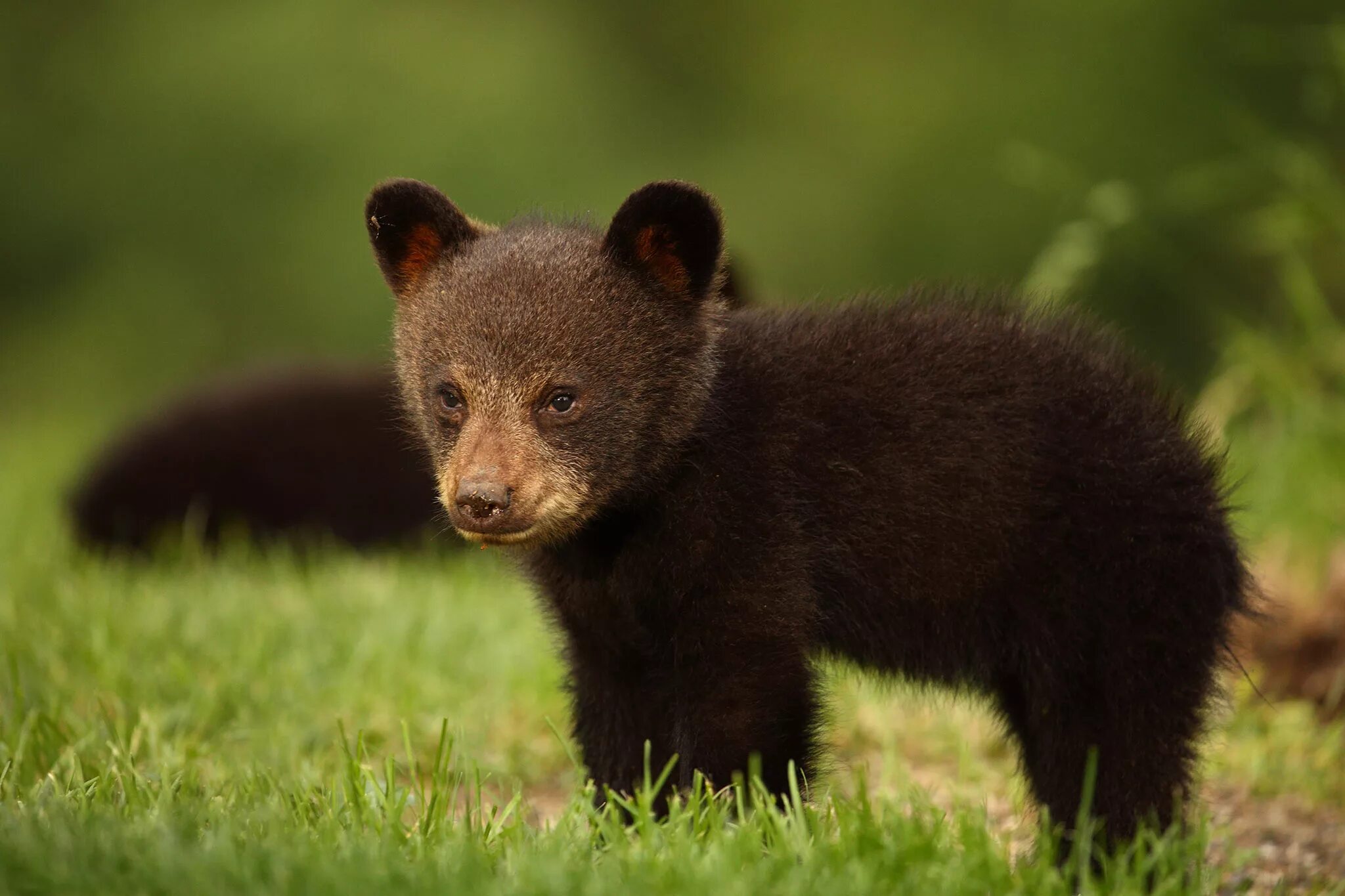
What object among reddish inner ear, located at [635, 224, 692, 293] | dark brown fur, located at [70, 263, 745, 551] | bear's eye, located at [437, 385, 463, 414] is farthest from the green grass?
reddish inner ear, located at [635, 224, 692, 293]

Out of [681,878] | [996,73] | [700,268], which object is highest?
[996,73]

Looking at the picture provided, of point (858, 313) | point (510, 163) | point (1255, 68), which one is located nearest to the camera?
point (858, 313)

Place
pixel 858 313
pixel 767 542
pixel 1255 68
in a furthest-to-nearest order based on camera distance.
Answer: pixel 1255 68
pixel 858 313
pixel 767 542

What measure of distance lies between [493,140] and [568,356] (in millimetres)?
10175

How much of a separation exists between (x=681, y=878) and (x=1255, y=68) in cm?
1082

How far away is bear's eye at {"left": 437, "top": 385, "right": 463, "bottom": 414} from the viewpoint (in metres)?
3.77

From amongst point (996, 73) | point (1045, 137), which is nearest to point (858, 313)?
point (1045, 137)

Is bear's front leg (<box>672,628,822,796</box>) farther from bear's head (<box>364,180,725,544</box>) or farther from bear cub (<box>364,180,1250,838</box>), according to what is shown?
bear's head (<box>364,180,725,544</box>)

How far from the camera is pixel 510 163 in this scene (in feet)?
43.8

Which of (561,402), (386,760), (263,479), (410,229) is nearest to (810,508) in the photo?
(561,402)

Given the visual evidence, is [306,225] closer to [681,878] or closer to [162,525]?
[162,525]

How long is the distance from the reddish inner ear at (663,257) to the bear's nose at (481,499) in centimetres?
74

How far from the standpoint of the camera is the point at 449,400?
3.79 metres

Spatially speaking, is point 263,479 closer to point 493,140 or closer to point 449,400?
point 449,400
